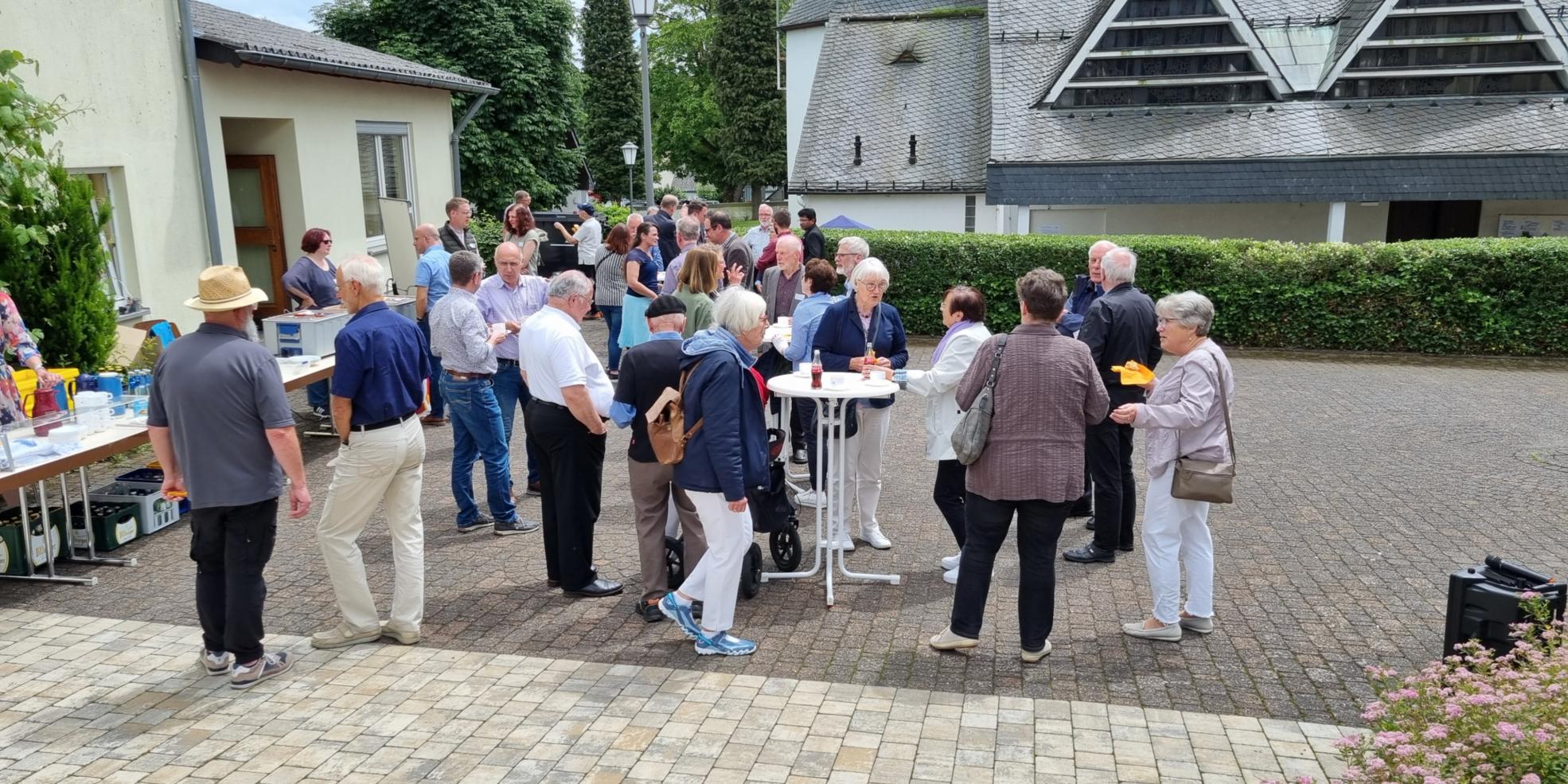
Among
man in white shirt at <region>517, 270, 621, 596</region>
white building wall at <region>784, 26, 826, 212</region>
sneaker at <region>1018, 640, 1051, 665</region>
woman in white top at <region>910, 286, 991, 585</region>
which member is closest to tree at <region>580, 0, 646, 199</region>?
white building wall at <region>784, 26, 826, 212</region>

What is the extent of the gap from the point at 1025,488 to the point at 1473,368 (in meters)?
12.2

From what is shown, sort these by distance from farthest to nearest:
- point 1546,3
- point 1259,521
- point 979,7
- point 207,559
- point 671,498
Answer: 1. point 979,7
2. point 1546,3
3. point 1259,521
4. point 671,498
5. point 207,559

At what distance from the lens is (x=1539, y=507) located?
8.28 metres

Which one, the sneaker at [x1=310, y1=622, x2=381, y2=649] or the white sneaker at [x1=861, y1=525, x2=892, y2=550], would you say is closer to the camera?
the sneaker at [x1=310, y1=622, x2=381, y2=649]

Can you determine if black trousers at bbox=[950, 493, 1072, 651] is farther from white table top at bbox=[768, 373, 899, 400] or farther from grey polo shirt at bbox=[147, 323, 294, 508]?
grey polo shirt at bbox=[147, 323, 294, 508]

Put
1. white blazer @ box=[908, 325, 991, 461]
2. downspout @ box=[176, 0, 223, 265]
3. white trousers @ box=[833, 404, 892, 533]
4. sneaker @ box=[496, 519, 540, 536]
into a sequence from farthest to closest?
downspout @ box=[176, 0, 223, 265] < sneaker @ box=[496, 519, 540, 536] < white trousers @ box=[833, 404, 892, 533] < white blazer @ box=[908, 325, 991, 461]

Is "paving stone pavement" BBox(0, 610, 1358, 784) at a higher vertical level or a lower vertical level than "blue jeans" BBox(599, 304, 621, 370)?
lower

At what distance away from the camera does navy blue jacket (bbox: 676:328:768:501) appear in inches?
208

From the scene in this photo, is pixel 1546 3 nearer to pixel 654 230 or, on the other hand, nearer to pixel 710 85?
pixel 654 230

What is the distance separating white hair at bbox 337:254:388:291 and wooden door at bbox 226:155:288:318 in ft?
31.6

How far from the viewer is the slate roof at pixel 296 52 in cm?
1229

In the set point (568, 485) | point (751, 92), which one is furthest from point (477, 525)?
point (751, 92)

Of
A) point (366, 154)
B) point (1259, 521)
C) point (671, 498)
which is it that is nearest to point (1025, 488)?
point (671, 498)

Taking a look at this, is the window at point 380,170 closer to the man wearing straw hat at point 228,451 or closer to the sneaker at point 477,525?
the sneaker at point 477,525
